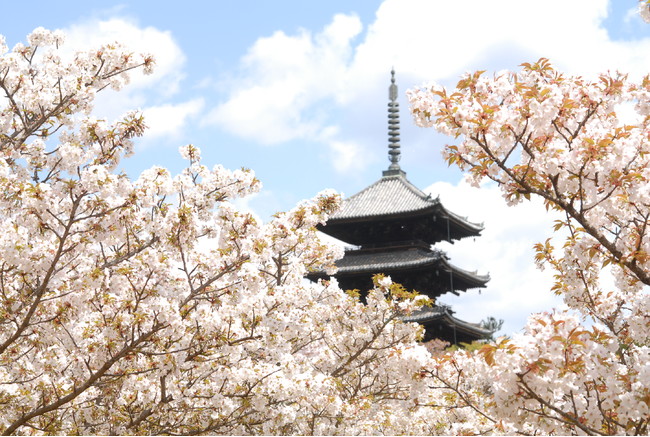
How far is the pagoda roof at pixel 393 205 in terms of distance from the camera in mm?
31297

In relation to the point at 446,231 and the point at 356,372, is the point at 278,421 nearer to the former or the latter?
the point at 356,372

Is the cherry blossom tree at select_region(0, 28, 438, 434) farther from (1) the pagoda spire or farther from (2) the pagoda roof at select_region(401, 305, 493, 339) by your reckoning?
(1) the pagoda spire

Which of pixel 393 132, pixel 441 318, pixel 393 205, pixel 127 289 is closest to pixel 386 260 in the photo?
pixel 393 205

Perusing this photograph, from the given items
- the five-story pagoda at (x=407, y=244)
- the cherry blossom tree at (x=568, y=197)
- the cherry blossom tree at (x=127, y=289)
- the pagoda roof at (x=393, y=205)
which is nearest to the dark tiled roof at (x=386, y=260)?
→ the five-story pagoda at (x=407, y=244)

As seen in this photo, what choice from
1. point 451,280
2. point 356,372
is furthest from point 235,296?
point 451,280

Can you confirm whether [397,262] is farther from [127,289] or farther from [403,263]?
[127,289]

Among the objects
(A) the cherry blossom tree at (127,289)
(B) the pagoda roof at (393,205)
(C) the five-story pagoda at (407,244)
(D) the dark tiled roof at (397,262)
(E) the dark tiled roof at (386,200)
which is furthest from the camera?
(E) the dark tiled roof at (386,200)

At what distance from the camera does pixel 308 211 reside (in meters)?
9.23

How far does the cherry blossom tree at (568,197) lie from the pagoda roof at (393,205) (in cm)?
2421

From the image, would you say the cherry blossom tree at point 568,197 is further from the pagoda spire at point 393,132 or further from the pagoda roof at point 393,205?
the pagoda spire at point 393,132

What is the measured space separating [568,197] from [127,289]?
4404mm

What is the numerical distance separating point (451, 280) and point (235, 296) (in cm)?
2527

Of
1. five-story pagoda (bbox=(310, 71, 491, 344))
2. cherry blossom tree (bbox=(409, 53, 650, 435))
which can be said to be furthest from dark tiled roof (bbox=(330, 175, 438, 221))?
cherry blossom tree (bbox=(409, 53, 650, 435))

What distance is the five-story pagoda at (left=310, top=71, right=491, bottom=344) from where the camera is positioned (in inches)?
1202
